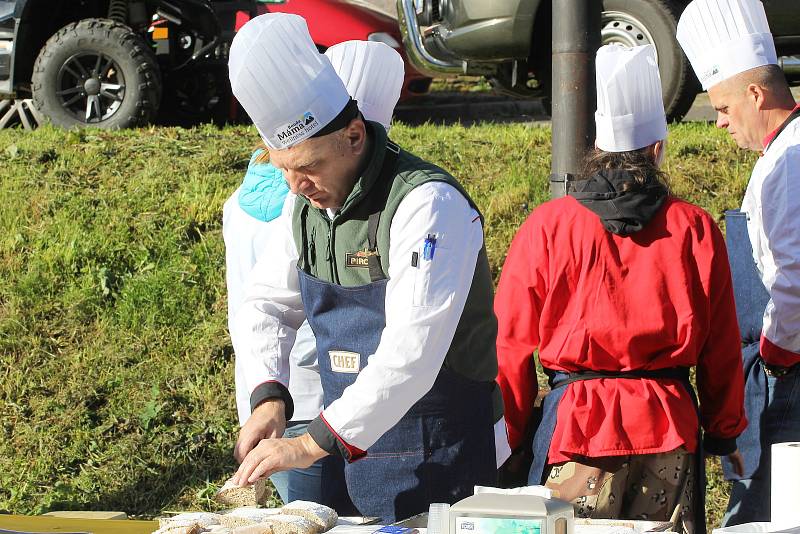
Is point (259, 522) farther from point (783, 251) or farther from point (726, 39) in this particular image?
point (726, 39)

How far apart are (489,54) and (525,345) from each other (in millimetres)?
4493

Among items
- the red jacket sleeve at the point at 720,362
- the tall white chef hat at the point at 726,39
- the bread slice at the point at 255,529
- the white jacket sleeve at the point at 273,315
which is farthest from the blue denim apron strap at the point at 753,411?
the bread slice at the point at 255,529

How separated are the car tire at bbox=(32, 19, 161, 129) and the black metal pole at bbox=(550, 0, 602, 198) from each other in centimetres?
428

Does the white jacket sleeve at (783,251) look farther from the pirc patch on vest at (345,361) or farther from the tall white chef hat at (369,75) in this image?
the pirc patch on vest at (345,361)

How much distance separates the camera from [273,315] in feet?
10.5

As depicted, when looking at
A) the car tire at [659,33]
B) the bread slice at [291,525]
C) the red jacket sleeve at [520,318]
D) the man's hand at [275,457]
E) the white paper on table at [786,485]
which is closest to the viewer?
the white paper on table at [786,485]

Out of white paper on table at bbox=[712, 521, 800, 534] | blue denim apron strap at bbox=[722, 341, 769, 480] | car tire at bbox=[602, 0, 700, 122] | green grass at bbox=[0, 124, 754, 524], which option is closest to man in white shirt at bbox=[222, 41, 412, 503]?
blue denim apron strap at bbox=[722, 341, 769, 480]

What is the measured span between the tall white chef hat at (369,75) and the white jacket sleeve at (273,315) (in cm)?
59

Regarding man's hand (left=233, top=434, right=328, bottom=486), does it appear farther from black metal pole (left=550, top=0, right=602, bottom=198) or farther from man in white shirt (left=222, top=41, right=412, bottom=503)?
black metal pole (left=550, top=0, right=602, bottom=198)

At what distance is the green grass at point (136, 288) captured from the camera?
5820mm

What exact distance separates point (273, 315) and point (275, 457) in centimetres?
61

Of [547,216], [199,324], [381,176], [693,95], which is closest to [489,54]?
[693,95]

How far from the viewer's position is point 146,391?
611cm

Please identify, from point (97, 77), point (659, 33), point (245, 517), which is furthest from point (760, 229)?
point (97, 77)
